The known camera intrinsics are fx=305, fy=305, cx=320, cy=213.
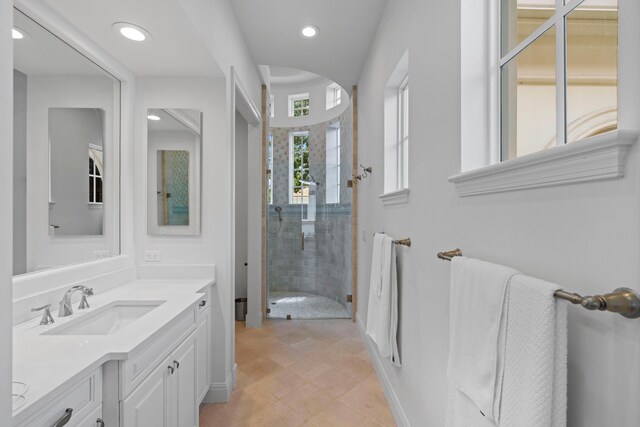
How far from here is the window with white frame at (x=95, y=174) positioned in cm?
169

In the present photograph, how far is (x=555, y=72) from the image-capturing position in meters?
0.78

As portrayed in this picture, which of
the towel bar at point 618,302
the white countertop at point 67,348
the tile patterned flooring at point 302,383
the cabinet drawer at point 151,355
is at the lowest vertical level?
the tile patterned flooring at point 302,383

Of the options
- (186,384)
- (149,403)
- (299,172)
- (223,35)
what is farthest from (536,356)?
(299,172)

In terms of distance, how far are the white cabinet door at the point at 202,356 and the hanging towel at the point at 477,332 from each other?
134cm

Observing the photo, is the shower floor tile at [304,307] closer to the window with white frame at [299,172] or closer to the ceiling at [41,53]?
the window with white frame at [299,172]

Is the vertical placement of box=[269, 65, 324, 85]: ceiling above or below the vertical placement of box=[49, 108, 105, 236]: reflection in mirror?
above

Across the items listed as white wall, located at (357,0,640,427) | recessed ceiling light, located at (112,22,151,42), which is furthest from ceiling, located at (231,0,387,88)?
recessed ceiling light, located at (112,22,151,42)

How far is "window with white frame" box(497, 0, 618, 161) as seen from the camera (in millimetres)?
659

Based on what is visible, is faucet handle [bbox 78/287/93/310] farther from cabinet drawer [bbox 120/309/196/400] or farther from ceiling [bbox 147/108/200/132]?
ceiling [bbox 147/108/200/132]

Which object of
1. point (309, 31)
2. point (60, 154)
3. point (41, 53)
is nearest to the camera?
point (41, 53)

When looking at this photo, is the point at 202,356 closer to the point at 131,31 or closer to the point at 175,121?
the point at 175,121

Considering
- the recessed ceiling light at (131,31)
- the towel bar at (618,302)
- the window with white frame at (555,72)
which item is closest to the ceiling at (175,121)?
the recessed ceiling light at (131,31)

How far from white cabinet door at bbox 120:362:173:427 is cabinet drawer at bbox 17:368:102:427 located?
0.11 m

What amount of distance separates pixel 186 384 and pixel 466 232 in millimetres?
1463
